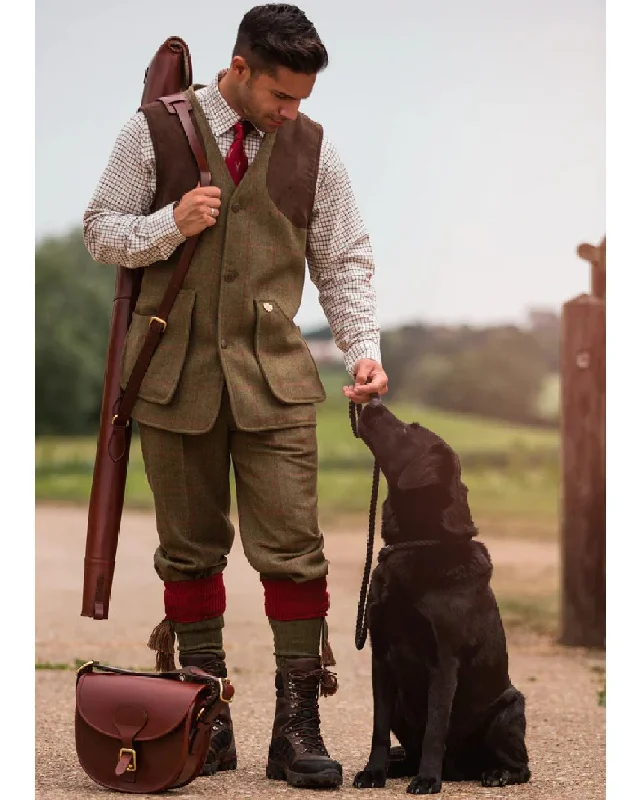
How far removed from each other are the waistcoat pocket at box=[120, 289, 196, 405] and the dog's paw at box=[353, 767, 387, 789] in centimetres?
97

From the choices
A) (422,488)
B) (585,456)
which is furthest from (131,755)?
(585,456)

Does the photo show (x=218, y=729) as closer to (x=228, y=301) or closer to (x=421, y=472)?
(x=421, y=472)

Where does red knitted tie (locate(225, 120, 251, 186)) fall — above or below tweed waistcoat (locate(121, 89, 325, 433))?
above

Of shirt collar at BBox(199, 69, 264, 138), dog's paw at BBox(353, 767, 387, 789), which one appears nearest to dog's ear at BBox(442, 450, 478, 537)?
dog's paw at BBox(353, 767, 387, 789)

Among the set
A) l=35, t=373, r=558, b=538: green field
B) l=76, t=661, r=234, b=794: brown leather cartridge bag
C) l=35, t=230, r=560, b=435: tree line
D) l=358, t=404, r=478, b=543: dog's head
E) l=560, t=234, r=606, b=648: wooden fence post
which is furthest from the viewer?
l=35, t=230, r=560, b=435: tree line

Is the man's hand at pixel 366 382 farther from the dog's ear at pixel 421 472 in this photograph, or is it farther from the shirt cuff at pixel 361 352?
the dog's ear at pixel 421 472

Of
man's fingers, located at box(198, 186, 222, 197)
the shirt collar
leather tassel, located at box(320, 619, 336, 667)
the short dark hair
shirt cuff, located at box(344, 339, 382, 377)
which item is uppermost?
the short dark hair

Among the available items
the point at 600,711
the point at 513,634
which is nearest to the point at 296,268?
the point at 600,711

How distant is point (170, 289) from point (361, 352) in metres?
0.50

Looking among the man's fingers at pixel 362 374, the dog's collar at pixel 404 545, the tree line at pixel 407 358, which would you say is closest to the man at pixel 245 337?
the man's fingers at pixel 362 374

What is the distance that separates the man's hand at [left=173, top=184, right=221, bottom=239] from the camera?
2992mm

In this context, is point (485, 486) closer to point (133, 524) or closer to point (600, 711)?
point (133, 524)

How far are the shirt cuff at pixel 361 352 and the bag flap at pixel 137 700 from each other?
33.6 inches

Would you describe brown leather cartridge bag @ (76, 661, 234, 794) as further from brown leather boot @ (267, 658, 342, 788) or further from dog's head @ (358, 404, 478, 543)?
dog's head @ (358, 404, 478, 543)
